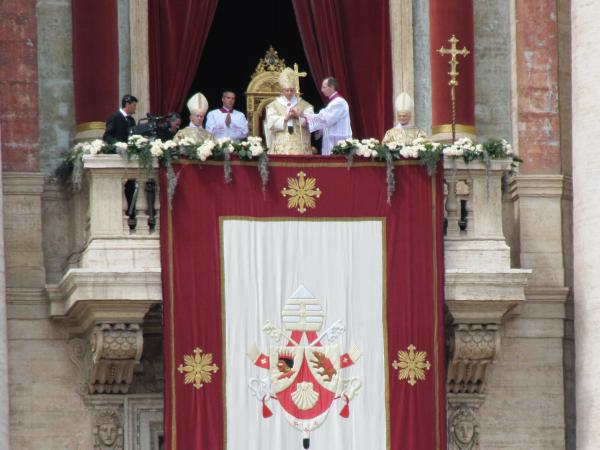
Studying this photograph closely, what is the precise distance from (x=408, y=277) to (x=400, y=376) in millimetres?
1074

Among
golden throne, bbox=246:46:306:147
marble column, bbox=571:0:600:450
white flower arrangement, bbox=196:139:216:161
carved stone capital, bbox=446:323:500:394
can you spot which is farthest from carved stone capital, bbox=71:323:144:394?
marble column, bbox=571:0:600:450

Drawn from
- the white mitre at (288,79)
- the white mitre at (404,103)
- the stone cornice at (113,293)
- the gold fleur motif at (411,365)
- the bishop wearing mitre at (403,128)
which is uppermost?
the white mitre at (288,79)

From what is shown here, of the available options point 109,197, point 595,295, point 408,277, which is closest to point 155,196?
point 109,197

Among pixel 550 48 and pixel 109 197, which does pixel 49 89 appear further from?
pixel 550 48

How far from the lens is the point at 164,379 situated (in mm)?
34062

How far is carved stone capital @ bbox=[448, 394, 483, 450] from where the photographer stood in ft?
115

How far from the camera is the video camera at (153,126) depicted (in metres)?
34.4

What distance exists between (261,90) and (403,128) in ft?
9.13

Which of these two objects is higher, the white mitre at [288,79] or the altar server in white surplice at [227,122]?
the white mitre at [288,79]

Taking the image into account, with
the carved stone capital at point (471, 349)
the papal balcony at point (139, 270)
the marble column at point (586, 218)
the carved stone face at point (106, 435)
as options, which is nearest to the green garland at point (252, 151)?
the papal balcony at point (139, 270)

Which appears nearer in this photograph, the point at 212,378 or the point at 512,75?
the point at 212,378

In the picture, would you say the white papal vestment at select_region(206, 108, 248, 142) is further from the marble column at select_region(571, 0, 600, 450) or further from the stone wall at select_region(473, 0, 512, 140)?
the marble column at select_region(571, 0, 600, 450)

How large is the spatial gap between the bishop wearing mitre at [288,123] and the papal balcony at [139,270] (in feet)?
5.26

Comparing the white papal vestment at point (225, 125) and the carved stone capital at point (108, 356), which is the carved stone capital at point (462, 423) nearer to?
the carved stone capital at point (108, 356)
